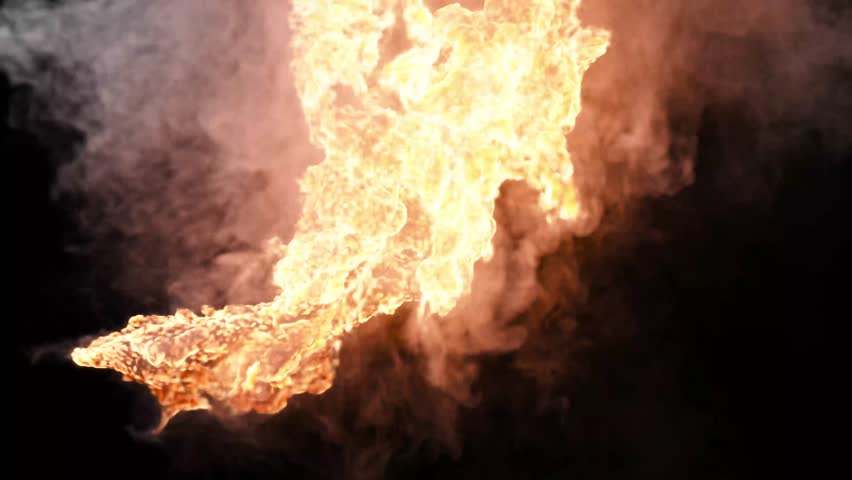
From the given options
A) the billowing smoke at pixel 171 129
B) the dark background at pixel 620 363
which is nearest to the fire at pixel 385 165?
the billowing smoke at pixel 171 129

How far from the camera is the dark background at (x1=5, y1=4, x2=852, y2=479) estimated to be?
3.66 m

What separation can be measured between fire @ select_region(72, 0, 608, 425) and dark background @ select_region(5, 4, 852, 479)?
648 millimetres

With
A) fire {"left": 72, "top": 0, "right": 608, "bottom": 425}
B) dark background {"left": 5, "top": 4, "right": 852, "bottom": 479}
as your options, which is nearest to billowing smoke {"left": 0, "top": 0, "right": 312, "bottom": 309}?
dark background {"left": 5, "top": 4, "right": 852, "bottom": 479}

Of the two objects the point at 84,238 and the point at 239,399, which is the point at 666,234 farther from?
the point at 84,238

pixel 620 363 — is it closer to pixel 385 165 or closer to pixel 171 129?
pixel 385 165

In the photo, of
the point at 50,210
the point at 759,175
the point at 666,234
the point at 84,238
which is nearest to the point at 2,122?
the point at 50,210

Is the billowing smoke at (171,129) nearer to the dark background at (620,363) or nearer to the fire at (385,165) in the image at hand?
the dark background at (620,363)

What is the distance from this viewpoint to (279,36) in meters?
3.56

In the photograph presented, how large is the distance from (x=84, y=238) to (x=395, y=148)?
1932mm

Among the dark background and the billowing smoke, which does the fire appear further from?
the dark background

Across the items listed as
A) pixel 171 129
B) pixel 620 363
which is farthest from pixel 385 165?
pixel 620 363

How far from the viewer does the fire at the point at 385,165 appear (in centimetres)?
309

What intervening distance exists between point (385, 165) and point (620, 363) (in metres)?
1.88

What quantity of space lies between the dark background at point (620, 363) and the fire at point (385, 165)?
648mm
